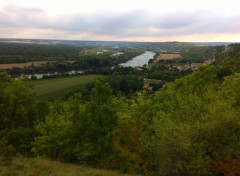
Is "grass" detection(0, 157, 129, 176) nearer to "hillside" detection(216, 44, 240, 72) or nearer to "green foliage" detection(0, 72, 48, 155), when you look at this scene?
"green foliage" detection(0, 72, 48, 155)

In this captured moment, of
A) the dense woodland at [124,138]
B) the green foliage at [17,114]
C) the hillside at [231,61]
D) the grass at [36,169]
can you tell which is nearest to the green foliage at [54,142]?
the dense woodland at [124,138]

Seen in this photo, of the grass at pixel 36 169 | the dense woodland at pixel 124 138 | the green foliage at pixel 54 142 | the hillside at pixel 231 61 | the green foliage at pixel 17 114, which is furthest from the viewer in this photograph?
the hillside at pixel 231 61

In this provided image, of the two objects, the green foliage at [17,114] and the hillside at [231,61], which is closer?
the green foliage at [17,114]

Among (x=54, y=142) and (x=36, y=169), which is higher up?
(x=36, y=169)

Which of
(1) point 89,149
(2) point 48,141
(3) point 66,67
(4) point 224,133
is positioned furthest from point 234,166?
(3) point 66,67

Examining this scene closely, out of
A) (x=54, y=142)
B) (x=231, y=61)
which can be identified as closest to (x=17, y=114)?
(x=54, y=142)

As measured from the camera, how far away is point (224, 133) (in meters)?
12.2

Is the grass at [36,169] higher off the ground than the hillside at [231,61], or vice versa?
the hillside at [231,61]

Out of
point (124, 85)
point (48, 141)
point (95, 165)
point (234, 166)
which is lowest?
point (124, 85)

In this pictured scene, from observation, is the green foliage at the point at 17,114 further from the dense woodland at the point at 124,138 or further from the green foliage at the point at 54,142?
the green foliage at the point at 54,142

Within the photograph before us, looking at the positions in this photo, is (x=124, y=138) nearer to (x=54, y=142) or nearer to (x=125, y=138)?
(x=125, y=138)

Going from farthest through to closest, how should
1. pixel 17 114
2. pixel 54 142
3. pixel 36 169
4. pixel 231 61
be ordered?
1. pixel 231 61
2. pixel 17 114
3. pixel 54 142
4. pixel 36 169

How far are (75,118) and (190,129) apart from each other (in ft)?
26.4

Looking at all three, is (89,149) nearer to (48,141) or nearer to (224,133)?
(48,141)
